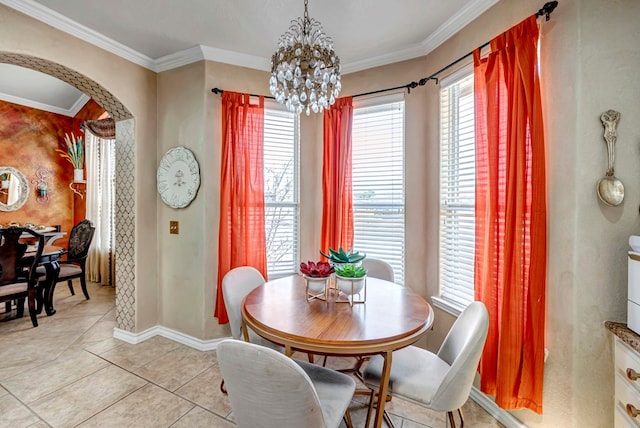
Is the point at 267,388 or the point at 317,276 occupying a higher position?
the point at 317,276

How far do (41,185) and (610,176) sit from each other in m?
7.02

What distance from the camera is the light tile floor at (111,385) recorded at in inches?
71.9

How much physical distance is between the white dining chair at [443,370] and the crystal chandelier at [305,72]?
5.13 ft

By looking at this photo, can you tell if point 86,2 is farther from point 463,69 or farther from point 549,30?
point 549,30

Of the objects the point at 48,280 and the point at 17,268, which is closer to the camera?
the point at 17,268

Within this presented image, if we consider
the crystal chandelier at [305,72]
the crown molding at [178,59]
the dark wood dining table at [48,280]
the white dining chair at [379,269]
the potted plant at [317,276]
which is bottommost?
the dark wood dining table at [48,280]

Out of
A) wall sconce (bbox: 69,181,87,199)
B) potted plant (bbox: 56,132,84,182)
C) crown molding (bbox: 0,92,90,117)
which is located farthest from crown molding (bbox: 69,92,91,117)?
wall sconce (bbox: 69,181,87,199)

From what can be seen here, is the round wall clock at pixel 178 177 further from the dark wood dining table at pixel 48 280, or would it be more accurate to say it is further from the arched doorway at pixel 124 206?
the dark wood dining table at pixel 48 280

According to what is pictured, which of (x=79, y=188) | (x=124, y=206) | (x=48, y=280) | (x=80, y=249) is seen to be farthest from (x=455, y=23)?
(x=79, y=188)

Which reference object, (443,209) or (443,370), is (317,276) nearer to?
(443,370)

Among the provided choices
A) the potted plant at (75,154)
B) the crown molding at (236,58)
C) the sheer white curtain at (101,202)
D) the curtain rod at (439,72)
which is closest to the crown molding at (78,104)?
the potted plant at (75,154)

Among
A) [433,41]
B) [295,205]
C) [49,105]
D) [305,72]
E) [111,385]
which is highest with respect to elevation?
[49,105]

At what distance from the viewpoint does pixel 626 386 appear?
4.04ft

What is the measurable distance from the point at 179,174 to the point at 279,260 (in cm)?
132
